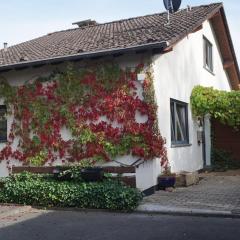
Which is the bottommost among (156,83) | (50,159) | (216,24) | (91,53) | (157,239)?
(157,239)

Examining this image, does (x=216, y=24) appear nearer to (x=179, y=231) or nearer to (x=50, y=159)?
(x=50, y=159)

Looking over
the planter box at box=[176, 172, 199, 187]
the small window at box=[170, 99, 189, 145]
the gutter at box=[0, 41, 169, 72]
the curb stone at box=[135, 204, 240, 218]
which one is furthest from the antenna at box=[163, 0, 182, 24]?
the curb stone at box=[135, 204, 240, 218]

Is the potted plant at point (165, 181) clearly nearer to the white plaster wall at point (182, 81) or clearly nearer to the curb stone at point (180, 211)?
the white plaster wall at point (182, 81)

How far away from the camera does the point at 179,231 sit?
25.2ft

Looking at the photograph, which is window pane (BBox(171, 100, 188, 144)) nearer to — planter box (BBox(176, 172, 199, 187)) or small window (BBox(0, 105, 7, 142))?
planter box (BBox(176, 172, 199, 187))

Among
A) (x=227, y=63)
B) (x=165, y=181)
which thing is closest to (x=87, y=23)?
(x=227, y=63)

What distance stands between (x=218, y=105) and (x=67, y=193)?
718 cm

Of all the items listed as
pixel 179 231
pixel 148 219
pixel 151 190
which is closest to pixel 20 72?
pixel 151 190

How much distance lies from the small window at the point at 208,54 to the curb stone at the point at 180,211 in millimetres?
9284

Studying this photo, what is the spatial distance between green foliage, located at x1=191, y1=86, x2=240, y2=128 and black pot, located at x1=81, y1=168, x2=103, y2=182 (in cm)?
588

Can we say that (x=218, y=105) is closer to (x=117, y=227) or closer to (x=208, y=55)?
(x=208, y=55)

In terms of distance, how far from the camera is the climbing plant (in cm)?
1151

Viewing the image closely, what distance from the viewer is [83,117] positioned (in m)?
12.1

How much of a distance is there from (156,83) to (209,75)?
679 cm
